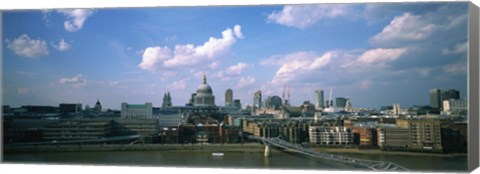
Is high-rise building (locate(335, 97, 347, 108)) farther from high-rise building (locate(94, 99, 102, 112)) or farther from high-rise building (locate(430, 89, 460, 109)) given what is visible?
high-rise building (locate(94, 99, 102, 112))

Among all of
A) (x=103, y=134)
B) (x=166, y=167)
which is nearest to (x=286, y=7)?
(x=166, y=167)

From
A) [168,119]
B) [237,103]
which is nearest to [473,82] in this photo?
[237,103]

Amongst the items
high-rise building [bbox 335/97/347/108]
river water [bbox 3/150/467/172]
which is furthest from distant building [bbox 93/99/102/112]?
high-rise building [bbox 335/97/347/108]

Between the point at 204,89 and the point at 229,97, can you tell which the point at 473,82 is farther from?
the point at 204,89

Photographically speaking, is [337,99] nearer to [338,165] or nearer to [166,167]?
[338,165]

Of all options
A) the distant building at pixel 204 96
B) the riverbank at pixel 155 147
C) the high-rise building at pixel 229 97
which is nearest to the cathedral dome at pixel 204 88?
the distant building at pixel 204 96

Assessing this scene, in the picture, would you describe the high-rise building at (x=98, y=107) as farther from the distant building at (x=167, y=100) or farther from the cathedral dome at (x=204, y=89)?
the cathedral dome at (x=204, y=89)
